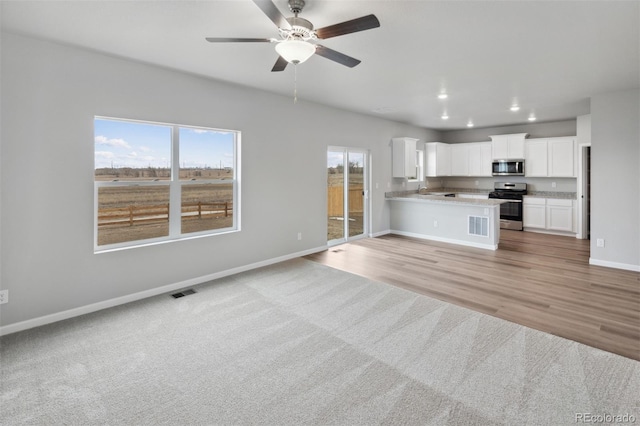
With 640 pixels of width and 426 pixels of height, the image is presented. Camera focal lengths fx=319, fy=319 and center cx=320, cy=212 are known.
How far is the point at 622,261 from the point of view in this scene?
480 cm

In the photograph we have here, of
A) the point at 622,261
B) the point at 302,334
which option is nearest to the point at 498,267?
the point at 622,261

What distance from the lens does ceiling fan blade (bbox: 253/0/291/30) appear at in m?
1.88

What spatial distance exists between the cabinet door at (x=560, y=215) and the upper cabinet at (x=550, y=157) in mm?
646

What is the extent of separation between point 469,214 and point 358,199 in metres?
2.26

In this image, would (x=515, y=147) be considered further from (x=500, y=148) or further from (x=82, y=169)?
(x=82, y=169)

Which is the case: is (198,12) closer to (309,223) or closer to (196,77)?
(196,77)

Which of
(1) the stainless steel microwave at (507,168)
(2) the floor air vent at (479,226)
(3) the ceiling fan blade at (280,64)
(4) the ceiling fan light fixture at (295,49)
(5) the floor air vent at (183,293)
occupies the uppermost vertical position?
(3) the ceiling fan blade at (280,64)

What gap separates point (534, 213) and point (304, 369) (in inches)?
294

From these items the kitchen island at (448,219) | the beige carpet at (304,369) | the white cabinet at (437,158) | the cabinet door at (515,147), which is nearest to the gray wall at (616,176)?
the kitchen island at (448,219)

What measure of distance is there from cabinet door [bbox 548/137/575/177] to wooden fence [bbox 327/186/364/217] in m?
4.51

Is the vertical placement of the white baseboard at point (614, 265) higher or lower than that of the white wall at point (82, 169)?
lower

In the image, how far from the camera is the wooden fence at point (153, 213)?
3.69m

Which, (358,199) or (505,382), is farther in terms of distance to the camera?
(358,199)

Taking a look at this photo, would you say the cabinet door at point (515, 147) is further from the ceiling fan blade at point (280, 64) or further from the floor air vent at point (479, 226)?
the ceiling fan blade at point (280, 64)
